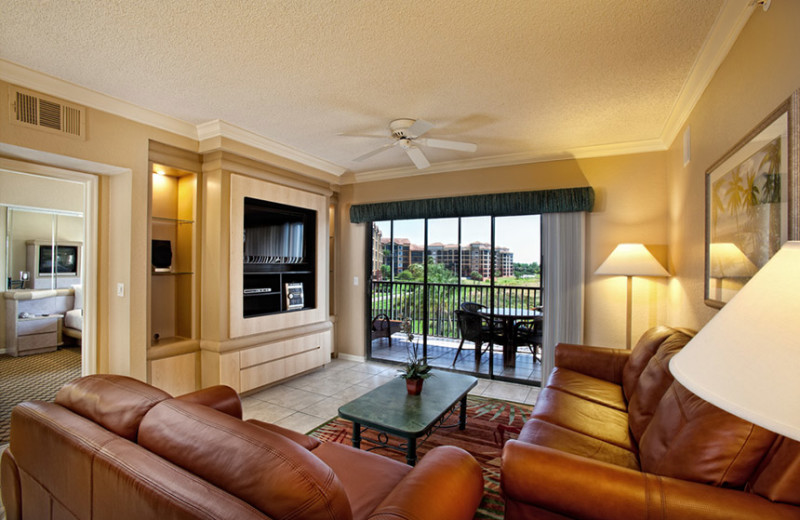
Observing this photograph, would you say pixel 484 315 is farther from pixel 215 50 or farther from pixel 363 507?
pixel 215 50

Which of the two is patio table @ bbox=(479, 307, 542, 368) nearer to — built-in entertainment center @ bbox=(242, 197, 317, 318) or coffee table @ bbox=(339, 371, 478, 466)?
coffee table @ bbox=(339, 371, 478, 466)

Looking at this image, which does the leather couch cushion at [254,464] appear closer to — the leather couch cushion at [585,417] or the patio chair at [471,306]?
the leather couch cushion at [585,417]

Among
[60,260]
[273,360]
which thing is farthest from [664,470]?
[60,260]

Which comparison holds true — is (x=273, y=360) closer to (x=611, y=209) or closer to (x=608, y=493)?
(x=608, y=493)

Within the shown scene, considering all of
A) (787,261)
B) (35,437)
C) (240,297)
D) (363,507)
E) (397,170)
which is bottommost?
(363,507)

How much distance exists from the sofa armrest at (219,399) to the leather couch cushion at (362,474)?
54 centimetres

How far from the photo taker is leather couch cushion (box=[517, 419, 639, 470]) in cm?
171

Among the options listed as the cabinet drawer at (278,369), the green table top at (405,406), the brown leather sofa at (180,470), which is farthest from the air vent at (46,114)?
the green table top at (405,406)

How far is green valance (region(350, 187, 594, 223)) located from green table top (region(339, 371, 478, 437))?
2035 millimetres

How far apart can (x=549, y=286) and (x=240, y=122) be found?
3.46 metres

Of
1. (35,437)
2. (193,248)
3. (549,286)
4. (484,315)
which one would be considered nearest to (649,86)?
(549,286)

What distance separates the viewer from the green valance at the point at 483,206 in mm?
3812

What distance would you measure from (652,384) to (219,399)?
2.36 meters

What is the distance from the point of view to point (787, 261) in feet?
2.22
